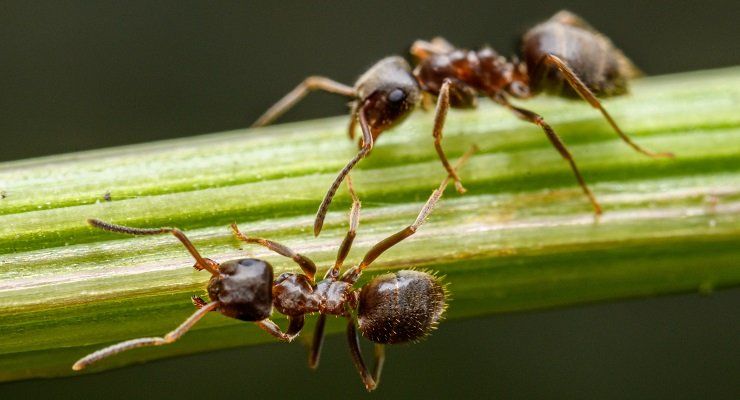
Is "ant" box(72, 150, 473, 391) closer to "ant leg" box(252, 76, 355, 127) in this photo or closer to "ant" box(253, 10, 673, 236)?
"ant" box(253, 10, 673, 236)

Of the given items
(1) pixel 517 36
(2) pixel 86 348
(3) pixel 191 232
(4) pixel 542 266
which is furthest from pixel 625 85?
(2) pixel 86 348

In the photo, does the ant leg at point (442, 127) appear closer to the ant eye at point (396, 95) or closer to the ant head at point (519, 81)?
the ant eye at point (396, 95)

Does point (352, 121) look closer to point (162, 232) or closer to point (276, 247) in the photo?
point (276, 247)

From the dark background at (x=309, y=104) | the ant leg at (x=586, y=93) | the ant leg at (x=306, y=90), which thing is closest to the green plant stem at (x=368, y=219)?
the ant leg at (x=586, y=93)

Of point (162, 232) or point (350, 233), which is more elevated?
point (162, 232)

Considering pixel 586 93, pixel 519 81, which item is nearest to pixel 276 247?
pixel 586 93

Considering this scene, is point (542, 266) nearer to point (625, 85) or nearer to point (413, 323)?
point (413, 323)
